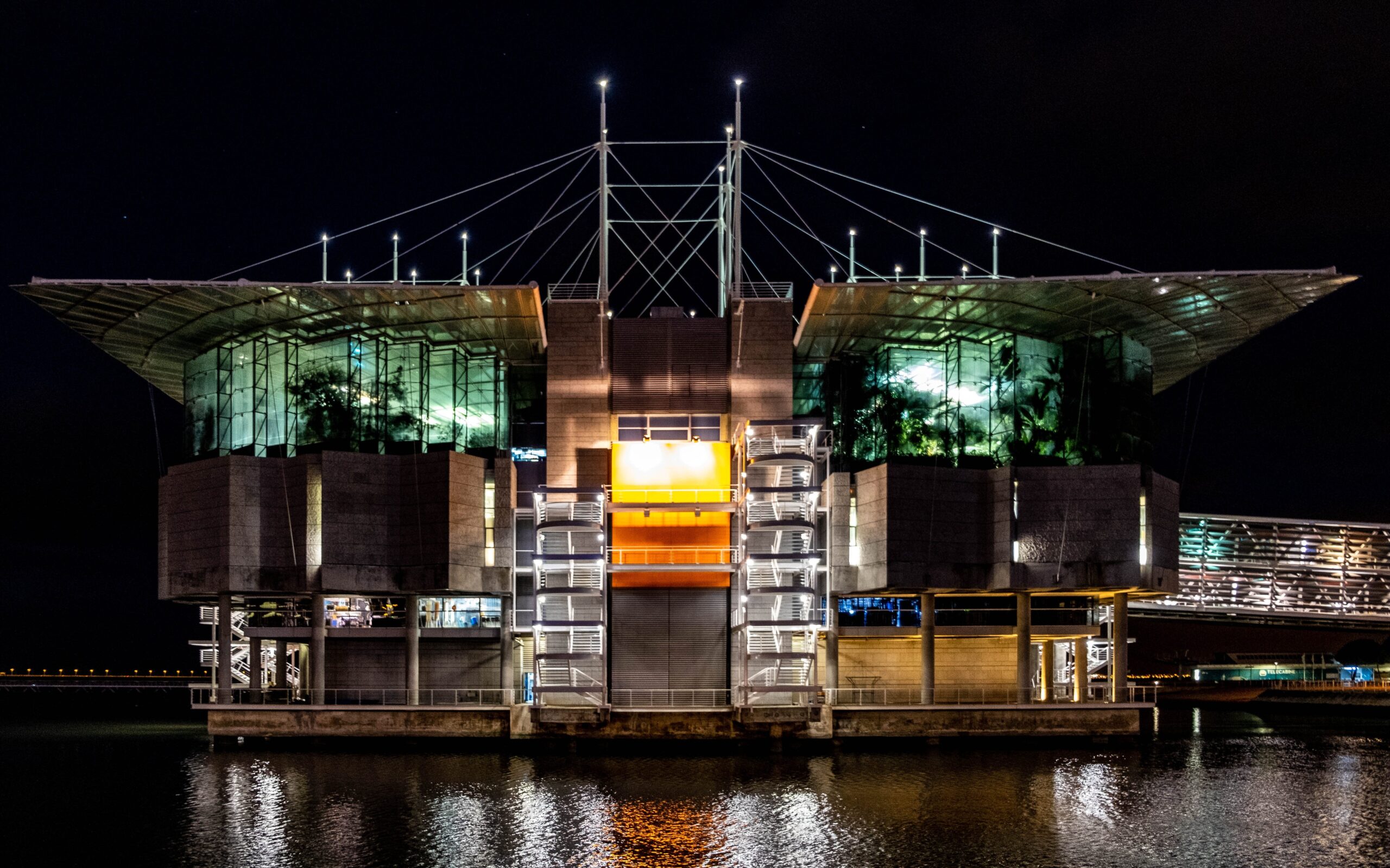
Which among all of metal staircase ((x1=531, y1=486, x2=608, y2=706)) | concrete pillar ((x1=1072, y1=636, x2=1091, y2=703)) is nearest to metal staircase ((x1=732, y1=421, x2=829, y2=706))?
metal staircase ((x1=531, y1=486, x2=608, y2=706))

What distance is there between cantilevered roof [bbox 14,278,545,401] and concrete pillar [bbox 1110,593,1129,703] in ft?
107

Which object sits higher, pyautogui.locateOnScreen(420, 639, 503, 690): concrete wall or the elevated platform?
pyautogui.locateOnScreen(420, 639, 503, 690): concrete wall

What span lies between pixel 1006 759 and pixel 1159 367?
34.2 metres

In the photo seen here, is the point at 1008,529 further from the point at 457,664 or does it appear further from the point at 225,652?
the point at 225,652

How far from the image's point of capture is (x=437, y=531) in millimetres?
68000

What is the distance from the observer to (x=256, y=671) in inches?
3002

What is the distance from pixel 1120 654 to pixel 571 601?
26997mm

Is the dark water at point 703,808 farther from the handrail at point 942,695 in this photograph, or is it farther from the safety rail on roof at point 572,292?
the safety rail on roof at point 572,292

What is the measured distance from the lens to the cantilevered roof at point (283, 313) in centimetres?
6625

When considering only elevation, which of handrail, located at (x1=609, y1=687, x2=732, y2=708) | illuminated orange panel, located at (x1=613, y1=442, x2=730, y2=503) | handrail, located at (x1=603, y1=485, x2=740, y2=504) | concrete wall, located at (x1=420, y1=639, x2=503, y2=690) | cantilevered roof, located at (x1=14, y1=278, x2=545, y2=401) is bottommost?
handrail, located at (x1=609, y1=687, x2=732, y2=708)

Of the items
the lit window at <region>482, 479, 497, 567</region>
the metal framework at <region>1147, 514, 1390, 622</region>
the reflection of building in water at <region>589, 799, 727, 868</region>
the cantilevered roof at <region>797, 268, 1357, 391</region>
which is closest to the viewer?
the reflection of building in water at <region>589, 799, 727, 868</region>

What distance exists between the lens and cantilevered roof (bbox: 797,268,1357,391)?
6625cm

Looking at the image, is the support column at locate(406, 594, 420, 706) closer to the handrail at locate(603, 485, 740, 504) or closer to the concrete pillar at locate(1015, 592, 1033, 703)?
the handrail at locate(603, 485, 740, 504)

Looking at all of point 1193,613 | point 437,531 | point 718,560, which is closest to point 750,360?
point 718,560
